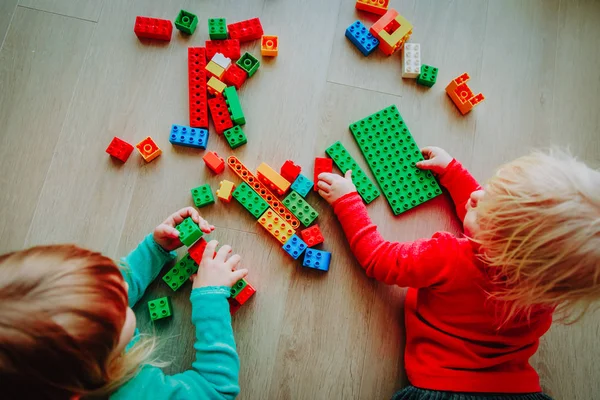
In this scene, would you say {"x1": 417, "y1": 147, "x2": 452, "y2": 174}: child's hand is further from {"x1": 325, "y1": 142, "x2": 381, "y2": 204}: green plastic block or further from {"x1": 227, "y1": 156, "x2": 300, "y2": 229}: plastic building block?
{"x1": 227, "y1": 156, "x2": 300, "y2": 229}: plastic building block

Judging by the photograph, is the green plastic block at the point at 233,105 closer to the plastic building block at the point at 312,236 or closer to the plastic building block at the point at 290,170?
the plastic building block at the point at 290,170

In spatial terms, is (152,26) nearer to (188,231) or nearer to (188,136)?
(188,136)

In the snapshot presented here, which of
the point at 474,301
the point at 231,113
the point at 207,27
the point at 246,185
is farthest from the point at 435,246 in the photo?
the point at 207,27

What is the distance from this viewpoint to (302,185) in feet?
3.72

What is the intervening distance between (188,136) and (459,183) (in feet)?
2.49

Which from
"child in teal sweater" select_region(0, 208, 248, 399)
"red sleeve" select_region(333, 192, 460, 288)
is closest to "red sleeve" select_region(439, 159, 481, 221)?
"red sleeve" select_region(333, 192, 460, 288)

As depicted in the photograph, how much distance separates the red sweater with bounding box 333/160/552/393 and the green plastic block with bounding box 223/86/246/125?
46cm

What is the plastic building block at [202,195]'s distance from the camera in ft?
3.64

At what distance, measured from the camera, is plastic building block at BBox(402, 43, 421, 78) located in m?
1.23

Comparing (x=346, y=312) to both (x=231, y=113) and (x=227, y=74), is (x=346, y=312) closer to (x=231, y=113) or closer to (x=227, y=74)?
(x=231, y=113)

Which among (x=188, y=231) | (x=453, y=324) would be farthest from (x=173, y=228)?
(x=453, y=324)

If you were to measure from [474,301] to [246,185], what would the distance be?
633mm

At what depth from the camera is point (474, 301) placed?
95 cm

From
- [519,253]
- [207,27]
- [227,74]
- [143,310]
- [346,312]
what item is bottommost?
[143,310]
